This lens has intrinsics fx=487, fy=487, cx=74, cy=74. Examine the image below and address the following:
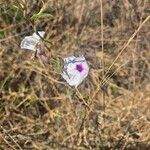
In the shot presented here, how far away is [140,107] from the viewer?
7.62ft

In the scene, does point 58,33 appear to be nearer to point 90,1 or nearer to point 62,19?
point 62,19

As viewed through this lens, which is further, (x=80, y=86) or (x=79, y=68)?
(x=80, y=86)

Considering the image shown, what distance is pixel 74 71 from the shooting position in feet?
5.21

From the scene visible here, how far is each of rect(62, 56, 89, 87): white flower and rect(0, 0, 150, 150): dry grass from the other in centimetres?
38

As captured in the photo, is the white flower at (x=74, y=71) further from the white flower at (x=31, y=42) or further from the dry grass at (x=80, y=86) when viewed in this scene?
the dry grass at (x=80, y=86)

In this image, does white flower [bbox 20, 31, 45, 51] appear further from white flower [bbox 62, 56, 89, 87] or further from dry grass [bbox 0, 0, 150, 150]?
dry grass [bbox 0, 0, 150, 150]

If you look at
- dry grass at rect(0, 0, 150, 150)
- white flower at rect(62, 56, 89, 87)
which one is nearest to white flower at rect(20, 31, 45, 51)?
white flower at rect(62, 56, 89, 87)

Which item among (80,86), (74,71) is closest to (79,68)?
(74,71)

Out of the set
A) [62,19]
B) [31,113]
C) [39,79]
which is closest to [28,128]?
[31,113]

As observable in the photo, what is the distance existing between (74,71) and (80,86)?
2.55ft

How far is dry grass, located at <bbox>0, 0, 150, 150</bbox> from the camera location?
85.0 inches

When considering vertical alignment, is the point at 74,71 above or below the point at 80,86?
above

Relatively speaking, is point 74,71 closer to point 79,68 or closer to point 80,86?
point 79,68

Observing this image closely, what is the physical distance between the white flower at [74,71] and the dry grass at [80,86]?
38 centimetres
